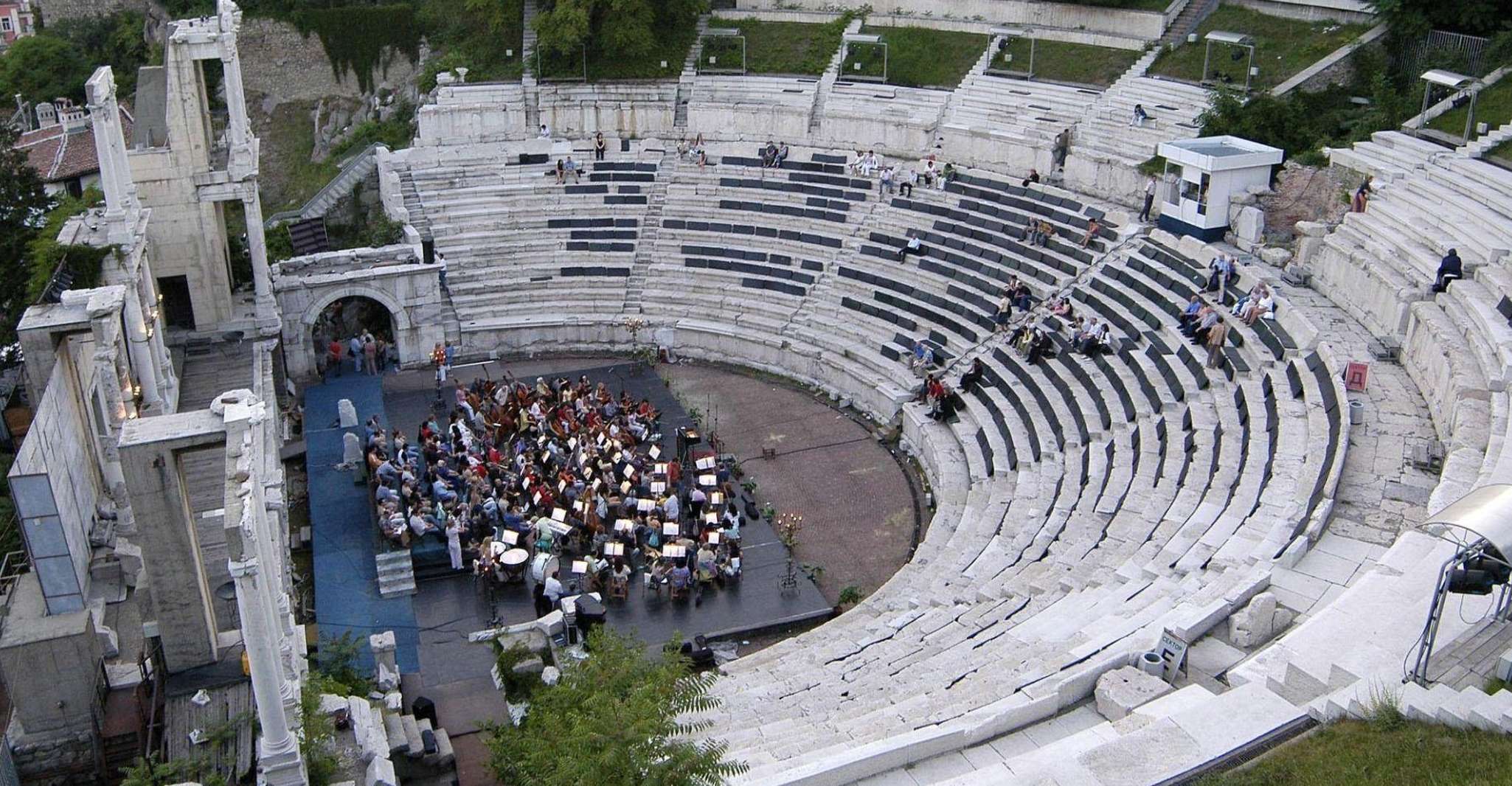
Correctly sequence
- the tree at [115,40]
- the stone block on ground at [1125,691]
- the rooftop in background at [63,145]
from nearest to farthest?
the stone block on ground at [1125,691]
the rooftop in background at [63,145]
the tree at [115,40]

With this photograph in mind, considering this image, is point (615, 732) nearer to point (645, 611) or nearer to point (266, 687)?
point (266, 687)

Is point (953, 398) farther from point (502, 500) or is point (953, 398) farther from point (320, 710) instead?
point (320, 710)

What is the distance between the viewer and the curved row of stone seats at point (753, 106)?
4241cm

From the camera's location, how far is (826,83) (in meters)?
44.1

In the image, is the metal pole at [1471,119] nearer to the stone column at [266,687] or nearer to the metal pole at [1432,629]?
the metal pole at [1432,629]

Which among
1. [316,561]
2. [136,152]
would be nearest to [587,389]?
[316,561]

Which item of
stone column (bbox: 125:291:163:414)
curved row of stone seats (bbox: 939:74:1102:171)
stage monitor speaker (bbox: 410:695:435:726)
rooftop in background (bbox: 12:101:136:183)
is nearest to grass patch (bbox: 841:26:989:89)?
curved row of stone seats (bbox: 939:74:1102:171)

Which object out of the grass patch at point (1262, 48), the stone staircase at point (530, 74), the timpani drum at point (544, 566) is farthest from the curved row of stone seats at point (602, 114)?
the timpani drum at point (544, 566)

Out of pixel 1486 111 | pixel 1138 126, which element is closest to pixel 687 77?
pixel 1138 126

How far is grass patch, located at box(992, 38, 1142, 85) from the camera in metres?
41.8

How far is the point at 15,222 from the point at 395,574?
15503 mm

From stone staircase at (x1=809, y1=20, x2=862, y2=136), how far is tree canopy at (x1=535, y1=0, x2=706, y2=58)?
4961 millimetres

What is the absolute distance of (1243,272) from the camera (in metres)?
30.6

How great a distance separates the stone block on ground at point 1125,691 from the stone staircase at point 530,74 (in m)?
31.9
